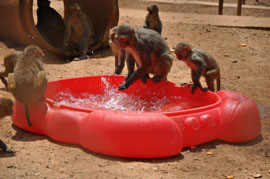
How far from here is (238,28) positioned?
13.7m

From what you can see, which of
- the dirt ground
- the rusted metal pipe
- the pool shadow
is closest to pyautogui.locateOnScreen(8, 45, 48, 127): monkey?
the dirt ground

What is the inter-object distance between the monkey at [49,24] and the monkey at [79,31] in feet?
2.11

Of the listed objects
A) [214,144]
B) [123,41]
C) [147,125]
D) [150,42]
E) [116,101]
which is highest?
[123,41]

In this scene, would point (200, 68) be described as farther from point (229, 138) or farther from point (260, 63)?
point (260, 63)

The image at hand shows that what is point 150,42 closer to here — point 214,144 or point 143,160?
point 214,144

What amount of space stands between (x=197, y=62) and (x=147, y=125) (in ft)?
7.52

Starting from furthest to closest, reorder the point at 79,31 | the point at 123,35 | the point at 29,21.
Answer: the point at 79,31, the point at 29,21, the point at 123,35

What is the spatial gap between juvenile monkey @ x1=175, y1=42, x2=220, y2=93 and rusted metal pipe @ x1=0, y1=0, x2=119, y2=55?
391 centimetres

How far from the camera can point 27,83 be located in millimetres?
6363

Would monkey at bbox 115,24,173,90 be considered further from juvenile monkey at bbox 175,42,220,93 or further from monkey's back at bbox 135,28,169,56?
juvenile monkey at bbox 175,42,220,93

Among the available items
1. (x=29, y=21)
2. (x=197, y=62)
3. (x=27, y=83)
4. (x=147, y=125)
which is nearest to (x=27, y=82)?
(x=27, y=83)

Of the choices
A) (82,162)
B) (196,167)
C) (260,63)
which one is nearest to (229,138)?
(196,167)

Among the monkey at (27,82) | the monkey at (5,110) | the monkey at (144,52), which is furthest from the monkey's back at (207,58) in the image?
the monkey at (5,110)

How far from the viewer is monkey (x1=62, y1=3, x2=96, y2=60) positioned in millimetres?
11219
